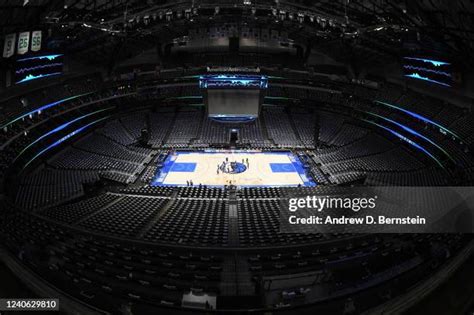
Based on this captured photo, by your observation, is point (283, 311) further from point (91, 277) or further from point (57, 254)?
point (57, 254)

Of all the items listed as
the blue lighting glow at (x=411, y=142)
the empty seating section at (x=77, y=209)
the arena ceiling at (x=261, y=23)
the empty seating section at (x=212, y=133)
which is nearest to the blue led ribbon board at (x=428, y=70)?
the arena ceiling at (x=261, y=23)

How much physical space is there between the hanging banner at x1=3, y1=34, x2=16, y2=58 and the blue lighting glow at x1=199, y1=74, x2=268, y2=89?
20.6 meters

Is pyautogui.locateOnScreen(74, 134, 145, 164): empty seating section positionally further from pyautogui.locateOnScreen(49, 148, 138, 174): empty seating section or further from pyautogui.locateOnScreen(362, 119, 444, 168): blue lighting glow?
pyautogui.locateOnScreen(362, 119, 444, 168): blue lighting glow

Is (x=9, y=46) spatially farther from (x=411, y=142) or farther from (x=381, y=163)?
(x=411, y=142)

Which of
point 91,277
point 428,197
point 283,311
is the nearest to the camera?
point 283,311

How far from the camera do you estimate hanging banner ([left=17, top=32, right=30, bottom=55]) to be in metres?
25.0

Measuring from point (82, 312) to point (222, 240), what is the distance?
26.4 ft

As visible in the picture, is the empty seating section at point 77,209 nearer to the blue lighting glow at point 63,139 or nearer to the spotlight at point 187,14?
the blue lighting glow at point 63,139

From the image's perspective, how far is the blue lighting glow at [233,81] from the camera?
3925cm

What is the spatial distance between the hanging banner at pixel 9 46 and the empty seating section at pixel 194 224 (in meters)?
18.3

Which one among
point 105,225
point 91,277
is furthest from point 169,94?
point 91,277

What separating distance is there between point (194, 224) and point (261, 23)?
29.3 meters

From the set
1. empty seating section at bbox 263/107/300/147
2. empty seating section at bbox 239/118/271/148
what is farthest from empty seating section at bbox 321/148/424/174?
empty seating section at bbox 239/118/271/148

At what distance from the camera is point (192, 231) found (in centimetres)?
1505
